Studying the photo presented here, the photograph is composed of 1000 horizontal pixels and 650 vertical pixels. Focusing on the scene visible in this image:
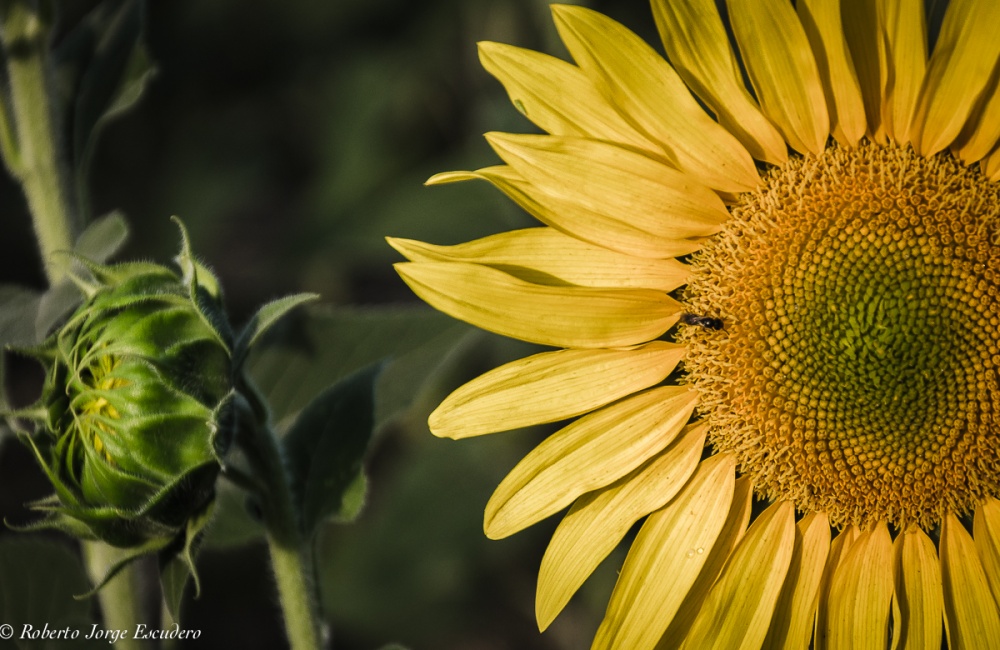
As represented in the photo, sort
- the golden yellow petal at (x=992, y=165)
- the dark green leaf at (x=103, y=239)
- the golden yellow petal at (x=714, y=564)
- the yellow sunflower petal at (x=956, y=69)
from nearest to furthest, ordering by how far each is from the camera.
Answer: the yellow sunflower petal at (x=956, y=69) < the golden yellow petal at (x=992, y=165) < the golden yellow petal at (x=714, y=564) < the dark green leaf at (x=103, y=239)

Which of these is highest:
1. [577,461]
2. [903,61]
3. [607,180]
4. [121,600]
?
[903,61]

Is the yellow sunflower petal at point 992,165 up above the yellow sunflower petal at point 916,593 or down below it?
above

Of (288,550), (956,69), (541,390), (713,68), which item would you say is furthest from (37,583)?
(956,69)

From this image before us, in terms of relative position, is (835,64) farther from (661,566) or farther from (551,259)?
(661,566)

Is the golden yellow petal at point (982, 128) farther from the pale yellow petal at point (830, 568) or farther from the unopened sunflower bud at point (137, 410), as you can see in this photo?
the unopened sunflower bud at point (137, 410)

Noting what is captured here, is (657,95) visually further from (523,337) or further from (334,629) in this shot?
(334,629)

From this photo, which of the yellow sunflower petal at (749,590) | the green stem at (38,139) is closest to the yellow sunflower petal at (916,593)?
the yellow sunflower petal at (749,590)

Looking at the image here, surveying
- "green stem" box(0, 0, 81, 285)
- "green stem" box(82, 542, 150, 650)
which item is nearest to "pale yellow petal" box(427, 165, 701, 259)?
"green stem" box(0, 0, 81, 285)

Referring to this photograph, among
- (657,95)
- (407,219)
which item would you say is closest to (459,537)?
(407,219)
